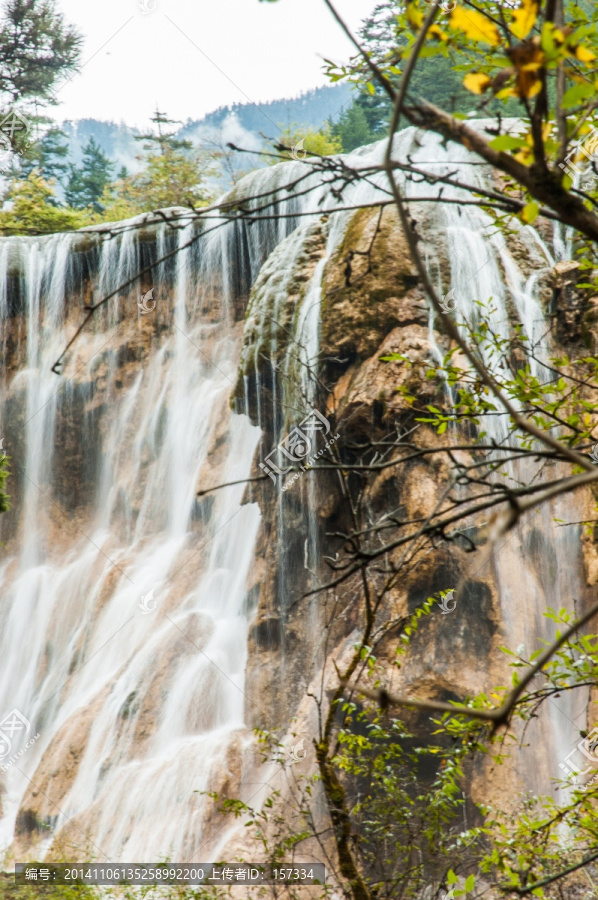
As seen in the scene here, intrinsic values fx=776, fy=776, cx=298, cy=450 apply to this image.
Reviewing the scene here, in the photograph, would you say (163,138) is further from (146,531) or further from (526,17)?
(526,17)

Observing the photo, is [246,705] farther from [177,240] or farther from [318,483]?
[177,240]

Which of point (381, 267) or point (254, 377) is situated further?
point (254, 377)

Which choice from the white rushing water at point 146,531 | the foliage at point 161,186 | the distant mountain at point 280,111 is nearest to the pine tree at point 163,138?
the foliage at point 161,186

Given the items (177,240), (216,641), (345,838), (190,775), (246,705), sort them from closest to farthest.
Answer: (345,838) < (190,775) < (246,705) < (216,641) < (177,240)

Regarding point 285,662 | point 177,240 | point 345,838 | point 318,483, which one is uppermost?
point 177,240

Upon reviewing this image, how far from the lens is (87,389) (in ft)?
58.5

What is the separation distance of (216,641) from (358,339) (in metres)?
5.43

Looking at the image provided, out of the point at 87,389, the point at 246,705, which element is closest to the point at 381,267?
the point at 246,705
